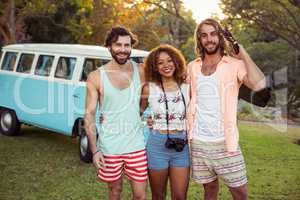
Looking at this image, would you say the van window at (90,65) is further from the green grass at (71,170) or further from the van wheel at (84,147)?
the green grass at (71,170)

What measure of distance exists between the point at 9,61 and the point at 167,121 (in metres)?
7.14

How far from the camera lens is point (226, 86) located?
3705 millimetres

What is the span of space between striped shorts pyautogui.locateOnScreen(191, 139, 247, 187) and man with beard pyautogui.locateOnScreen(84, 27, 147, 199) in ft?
1.69

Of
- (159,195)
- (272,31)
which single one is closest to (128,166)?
(159,195)

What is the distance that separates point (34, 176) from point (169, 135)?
374cm

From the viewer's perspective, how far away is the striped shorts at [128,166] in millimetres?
3885

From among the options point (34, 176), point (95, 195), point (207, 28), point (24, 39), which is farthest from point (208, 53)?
point (24, 39)

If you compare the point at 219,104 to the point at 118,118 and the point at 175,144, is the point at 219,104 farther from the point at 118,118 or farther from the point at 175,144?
the point at 118,118

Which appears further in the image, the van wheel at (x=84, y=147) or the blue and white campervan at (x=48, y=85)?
the blue and white campervan at (x=48, y=85)

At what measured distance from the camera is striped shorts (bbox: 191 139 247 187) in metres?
3.71

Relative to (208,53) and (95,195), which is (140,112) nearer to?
(208,53)

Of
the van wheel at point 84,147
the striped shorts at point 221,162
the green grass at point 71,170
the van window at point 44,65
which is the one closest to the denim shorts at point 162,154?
the striped shorts at point 221,162

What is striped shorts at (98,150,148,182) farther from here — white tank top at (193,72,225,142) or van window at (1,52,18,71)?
van window at (1,52,18,71)

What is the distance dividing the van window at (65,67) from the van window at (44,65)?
332 mm
